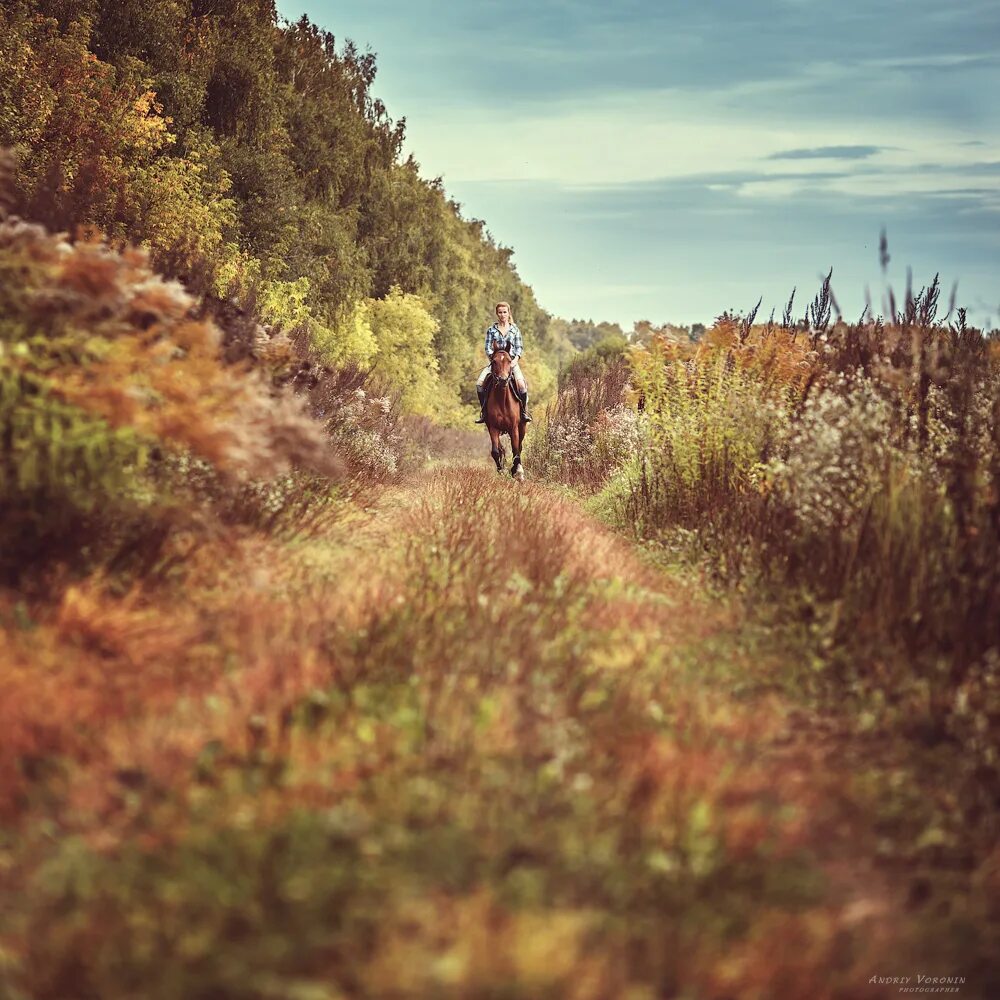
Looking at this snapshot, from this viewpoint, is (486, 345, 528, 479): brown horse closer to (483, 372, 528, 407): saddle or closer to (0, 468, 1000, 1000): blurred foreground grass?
(483, 372, 528, 407): saddle

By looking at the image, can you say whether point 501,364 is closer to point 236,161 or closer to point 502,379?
point 502,379

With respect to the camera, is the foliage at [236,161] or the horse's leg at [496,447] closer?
the horse's leg at [496,447]

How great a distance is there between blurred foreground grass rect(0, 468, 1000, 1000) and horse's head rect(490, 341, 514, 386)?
11091 millimetres

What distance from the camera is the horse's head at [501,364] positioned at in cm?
1574

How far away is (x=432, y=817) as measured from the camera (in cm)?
304

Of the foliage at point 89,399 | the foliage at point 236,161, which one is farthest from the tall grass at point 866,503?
the foliage at point 236,161

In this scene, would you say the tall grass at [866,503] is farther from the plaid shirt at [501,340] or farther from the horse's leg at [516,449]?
the plaid shirt at [501,340]

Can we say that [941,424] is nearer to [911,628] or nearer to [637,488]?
[911,628]

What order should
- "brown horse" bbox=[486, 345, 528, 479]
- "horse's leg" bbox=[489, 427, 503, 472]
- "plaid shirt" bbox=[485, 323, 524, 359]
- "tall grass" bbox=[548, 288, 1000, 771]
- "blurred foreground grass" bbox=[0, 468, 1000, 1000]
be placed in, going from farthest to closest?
1. "horse's leg" bbox=[489, 427, 503, 472]
2. "plaid shirt" bbox=[485, 323, 524, 359]
3. "brown horse" bbox=[486, 345, 528, 479]
4. "tall grass" bbox=[548, 288, 1000, 771]
5. "blurred foreground grass" bbox=[0, 468, 1000, 1000]

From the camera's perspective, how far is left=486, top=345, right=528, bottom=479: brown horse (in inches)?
621

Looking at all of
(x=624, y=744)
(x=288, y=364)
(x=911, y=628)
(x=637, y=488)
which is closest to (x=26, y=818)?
(x=624, y=744)

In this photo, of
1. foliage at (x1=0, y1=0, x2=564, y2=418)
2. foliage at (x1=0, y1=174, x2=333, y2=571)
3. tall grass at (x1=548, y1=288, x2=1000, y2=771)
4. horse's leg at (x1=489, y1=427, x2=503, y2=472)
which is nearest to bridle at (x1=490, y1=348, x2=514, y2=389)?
horse's leg at (x1=489, y1=427, x2=503, y2=472)

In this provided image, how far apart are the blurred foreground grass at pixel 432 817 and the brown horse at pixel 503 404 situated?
11.0m

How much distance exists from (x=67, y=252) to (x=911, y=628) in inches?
190
